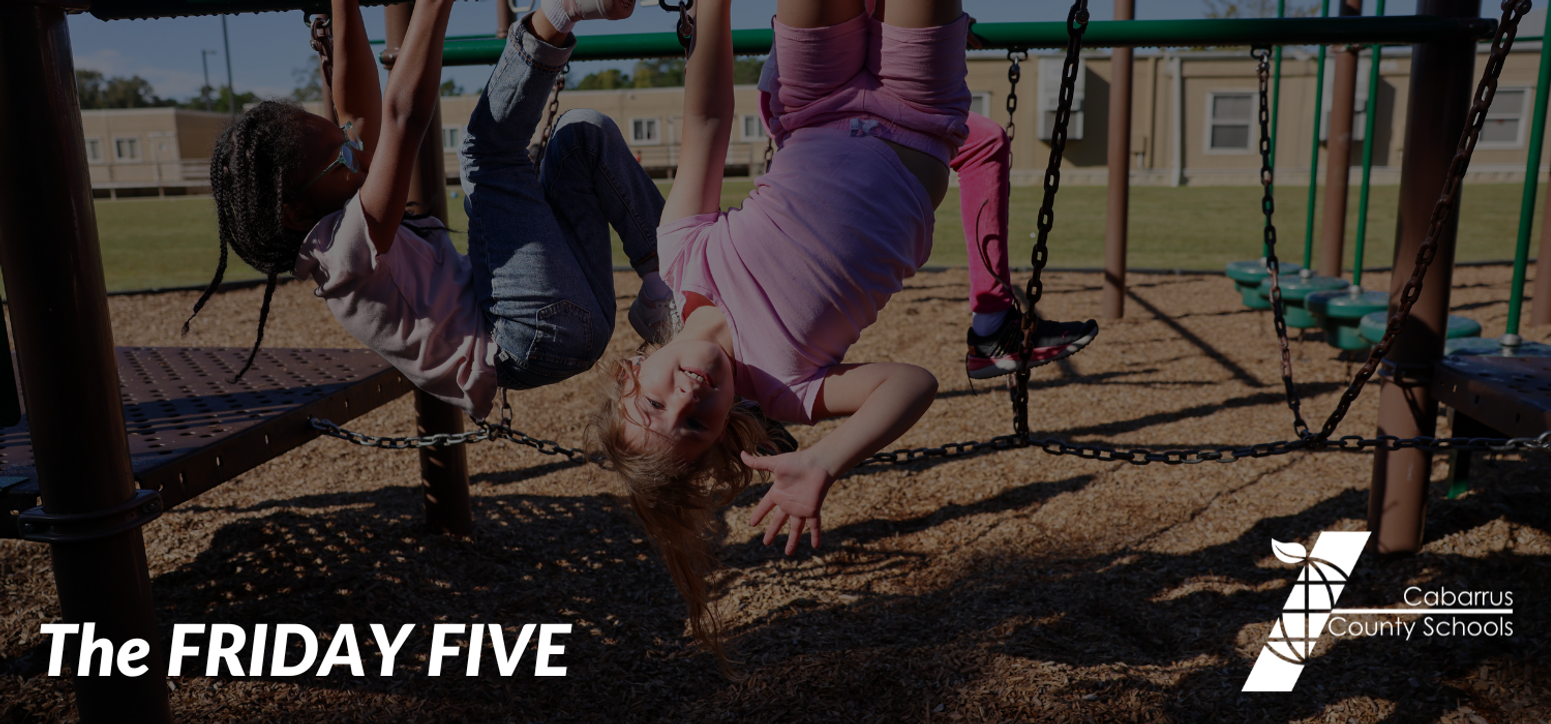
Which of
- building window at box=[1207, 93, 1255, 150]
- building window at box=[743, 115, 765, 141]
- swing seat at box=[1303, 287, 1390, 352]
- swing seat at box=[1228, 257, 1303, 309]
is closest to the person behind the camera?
swing seat at box=[1303, 287, 1390, 352]

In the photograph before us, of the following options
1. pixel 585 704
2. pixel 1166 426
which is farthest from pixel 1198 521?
pixel 585 704

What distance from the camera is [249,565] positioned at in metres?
3.33

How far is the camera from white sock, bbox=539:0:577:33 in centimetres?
200

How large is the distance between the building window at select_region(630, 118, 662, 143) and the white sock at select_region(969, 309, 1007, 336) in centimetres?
2200

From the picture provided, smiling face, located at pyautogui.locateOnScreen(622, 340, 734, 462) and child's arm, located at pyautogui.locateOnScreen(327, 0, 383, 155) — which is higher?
child's arm, located at pyautogui.locateOnScreen(327, 0, 383, 155)

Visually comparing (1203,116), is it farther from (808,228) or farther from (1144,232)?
(808,228)

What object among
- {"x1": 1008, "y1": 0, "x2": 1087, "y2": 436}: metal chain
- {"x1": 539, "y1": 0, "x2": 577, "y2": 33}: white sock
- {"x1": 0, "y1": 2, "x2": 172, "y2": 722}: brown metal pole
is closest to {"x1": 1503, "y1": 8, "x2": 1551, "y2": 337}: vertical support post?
{"x1": 1008, "y1": 0, "x2": 1087, "y2": 436}: metal chain

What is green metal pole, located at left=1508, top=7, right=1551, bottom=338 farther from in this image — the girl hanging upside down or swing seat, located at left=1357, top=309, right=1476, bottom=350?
the girl hanging upside down

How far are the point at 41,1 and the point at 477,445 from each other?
3461 mm

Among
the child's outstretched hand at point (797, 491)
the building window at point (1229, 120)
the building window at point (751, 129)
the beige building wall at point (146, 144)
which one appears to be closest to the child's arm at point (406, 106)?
the child's outstretched hand at point (797, 491)

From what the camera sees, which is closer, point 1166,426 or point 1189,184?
point 1166,426

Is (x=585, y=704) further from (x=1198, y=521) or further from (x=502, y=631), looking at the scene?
(x=1198, y=521)

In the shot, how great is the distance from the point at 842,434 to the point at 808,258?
38cm

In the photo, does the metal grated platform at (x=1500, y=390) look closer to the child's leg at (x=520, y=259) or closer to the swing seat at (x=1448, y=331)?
the swing seat at (x=1448, y=331)
